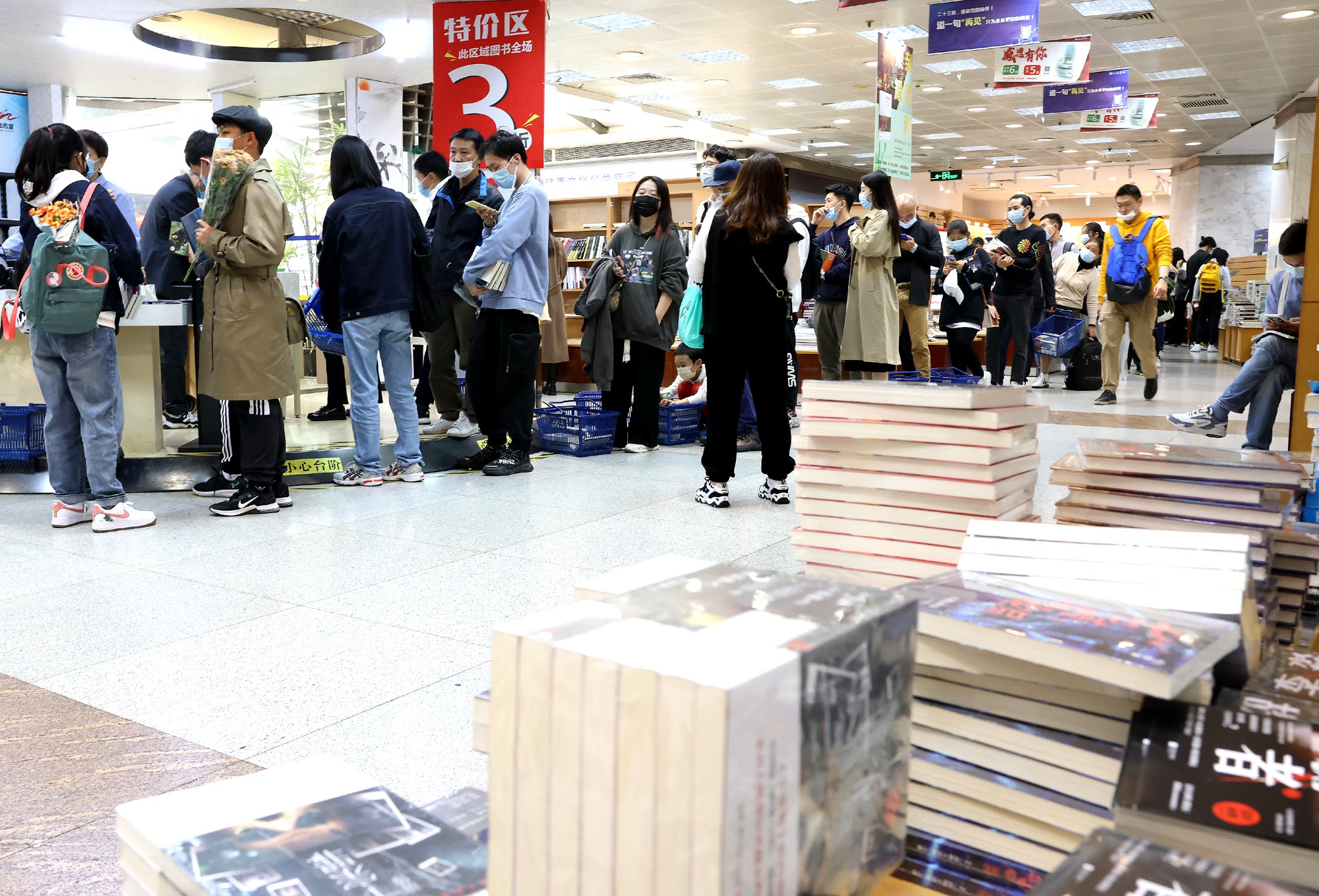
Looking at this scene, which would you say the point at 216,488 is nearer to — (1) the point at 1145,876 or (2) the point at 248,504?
(2) the point at 248,504

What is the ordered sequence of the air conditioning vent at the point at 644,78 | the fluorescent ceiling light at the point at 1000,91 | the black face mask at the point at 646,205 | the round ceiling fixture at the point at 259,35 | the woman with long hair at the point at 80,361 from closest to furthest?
1. the woman with long hair at the point at 80,361
2. the black face mask at the point at 646,205
3. the round ceiling fixture at the point at 259,35
4. the air conditioning vent at the point at 644,78
5. the fluorescent ceiling light at the point at 1000,91

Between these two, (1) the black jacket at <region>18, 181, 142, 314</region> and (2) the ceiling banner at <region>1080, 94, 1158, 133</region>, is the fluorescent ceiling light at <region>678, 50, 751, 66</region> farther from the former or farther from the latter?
(1) the black jacket at <region>18, 181, 142, 314</region>

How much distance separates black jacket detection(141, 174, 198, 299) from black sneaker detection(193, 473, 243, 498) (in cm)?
118

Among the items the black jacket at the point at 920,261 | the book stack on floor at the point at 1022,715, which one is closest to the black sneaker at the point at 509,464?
the black jacket at the point at 920,261

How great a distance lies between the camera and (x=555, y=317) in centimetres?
705

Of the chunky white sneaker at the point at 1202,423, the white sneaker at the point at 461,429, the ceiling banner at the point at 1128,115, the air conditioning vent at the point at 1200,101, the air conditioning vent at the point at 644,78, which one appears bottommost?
the white sneaker at the point at 461,429

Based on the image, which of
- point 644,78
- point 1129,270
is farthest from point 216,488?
point 644,78

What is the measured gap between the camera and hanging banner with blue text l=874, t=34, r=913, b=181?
8.05m

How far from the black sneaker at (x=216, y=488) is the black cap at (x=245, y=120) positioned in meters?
1.49

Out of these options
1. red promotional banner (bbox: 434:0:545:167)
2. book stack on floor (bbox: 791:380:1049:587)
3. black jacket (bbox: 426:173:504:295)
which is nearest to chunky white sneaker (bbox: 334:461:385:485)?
black jacket (bbox: 426:173:504:295)

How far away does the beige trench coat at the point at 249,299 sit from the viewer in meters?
4.09

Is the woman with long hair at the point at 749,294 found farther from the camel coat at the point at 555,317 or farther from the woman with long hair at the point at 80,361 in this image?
the camel coat at the point at 555,317

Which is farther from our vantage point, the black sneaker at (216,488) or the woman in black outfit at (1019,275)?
the woman in black outfit at (1019,275)

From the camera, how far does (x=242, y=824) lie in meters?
0.99
